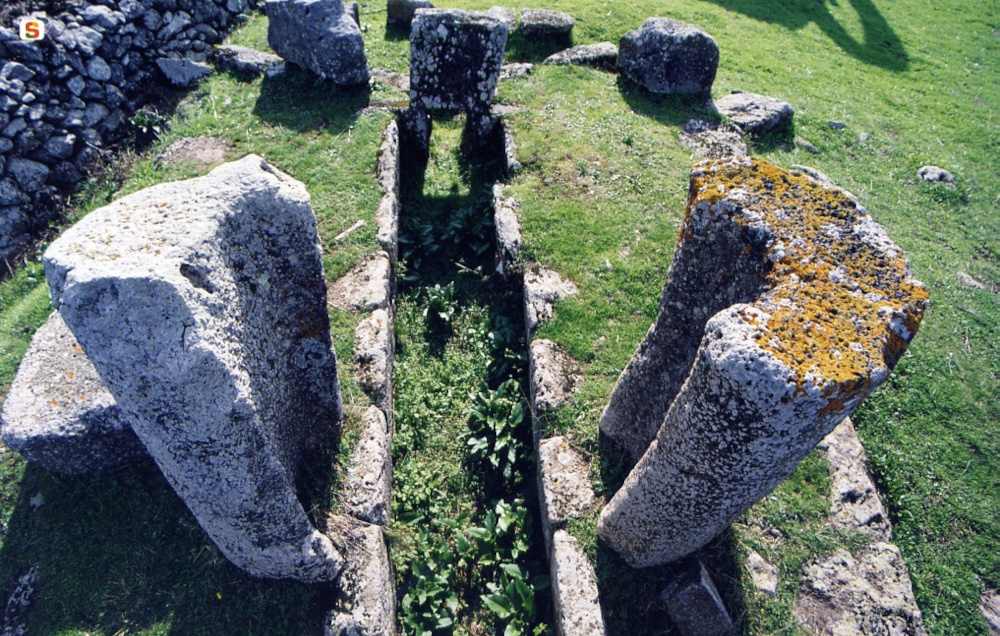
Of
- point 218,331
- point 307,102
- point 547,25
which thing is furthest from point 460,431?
point 547,25

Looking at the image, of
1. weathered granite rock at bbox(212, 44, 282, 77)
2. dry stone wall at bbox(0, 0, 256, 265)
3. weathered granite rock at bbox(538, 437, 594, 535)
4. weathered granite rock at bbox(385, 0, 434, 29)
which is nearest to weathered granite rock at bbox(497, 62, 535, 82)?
weathered granite rock at bbox(385, 0, 434, 29)

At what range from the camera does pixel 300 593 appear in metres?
4.83

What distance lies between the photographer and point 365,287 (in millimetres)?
7129

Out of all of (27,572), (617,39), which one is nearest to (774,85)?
(617,39)

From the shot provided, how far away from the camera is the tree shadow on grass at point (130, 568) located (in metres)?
4.81

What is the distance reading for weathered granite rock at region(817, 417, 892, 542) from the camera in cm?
551

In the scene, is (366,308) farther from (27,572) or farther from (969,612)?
(969,612)

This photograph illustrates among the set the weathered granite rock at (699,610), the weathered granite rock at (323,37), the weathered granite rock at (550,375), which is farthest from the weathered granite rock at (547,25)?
the weathered granite rock at (699,610)

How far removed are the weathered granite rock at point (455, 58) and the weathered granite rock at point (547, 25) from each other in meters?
3.72

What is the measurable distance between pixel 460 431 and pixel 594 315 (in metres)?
2.14

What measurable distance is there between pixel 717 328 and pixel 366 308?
15.0 feet

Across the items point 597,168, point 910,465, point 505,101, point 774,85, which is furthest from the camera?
point 774,85

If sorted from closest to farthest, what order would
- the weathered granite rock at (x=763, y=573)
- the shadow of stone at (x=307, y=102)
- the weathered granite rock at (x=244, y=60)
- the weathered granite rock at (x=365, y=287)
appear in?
the weathered granite rock at (x=763, y=573) → the weathered granite rock at (x=365, y=287) → the shadow of stone at (x=307, y=102) → the weathered granite rock at (x=244, y=60)

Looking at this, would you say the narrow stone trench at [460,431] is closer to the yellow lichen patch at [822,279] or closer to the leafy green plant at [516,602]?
the leafy green plant at [516,602]
